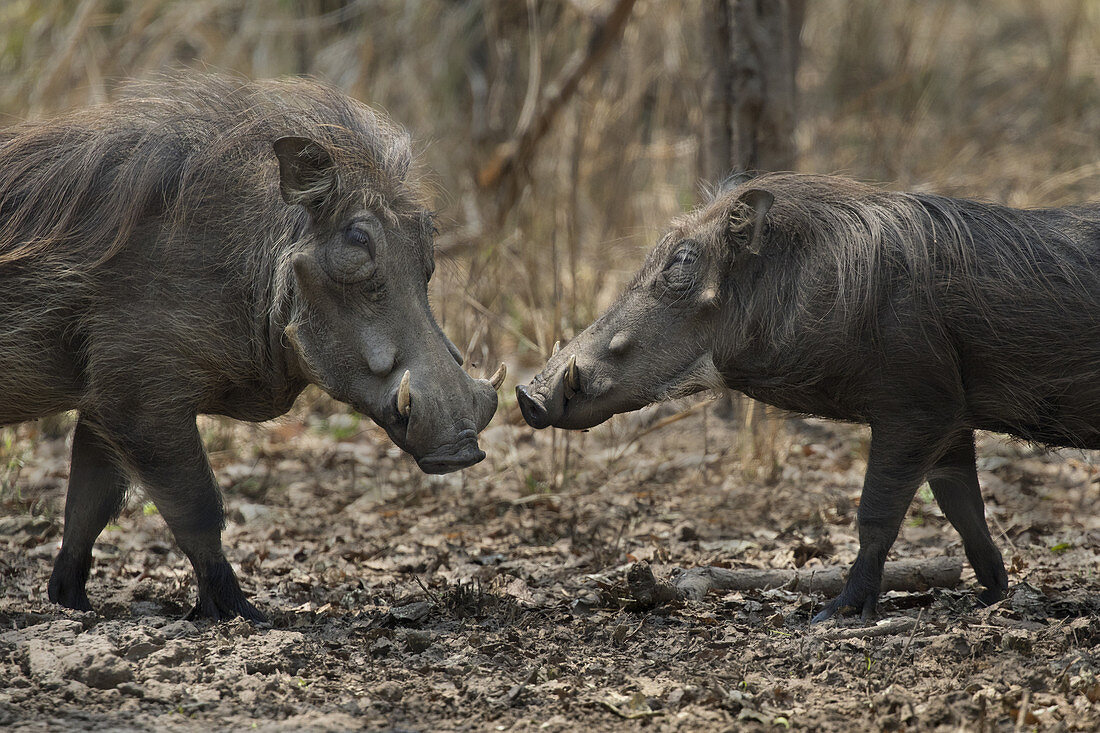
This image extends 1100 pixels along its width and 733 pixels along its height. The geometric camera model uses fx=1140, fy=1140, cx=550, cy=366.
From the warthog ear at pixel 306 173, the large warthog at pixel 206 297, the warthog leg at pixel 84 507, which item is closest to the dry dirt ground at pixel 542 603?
the warthog leg at pixel 84 507

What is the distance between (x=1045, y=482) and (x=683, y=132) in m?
4.36

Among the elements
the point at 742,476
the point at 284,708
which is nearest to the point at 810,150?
the point at 742,476

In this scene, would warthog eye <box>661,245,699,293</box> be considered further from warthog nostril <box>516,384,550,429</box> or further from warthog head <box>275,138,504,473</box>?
warthog head <box>275,138,504,473</box>

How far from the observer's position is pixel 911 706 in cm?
268

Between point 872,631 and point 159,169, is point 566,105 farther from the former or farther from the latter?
point 872,631

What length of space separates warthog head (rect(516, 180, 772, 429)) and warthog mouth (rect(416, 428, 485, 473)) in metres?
0.40

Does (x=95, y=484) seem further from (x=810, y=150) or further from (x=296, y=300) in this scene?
(x=810, y=150)

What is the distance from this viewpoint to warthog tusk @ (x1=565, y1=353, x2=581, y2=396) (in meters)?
3.77

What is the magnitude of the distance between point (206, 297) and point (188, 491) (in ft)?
2.02

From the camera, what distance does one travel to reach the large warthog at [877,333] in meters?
3.56

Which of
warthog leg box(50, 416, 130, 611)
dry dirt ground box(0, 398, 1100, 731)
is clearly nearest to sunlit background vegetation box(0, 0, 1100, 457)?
dry dirt ground box(0, 398, 1100, 731)

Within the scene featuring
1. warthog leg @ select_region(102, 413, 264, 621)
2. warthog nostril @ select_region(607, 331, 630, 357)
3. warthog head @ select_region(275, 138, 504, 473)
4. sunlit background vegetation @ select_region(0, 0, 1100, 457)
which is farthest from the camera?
sunlit background vegetation @ select_region(0, 0, 1100, 457)

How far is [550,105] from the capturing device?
Answer: 672 cm

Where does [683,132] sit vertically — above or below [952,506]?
above
